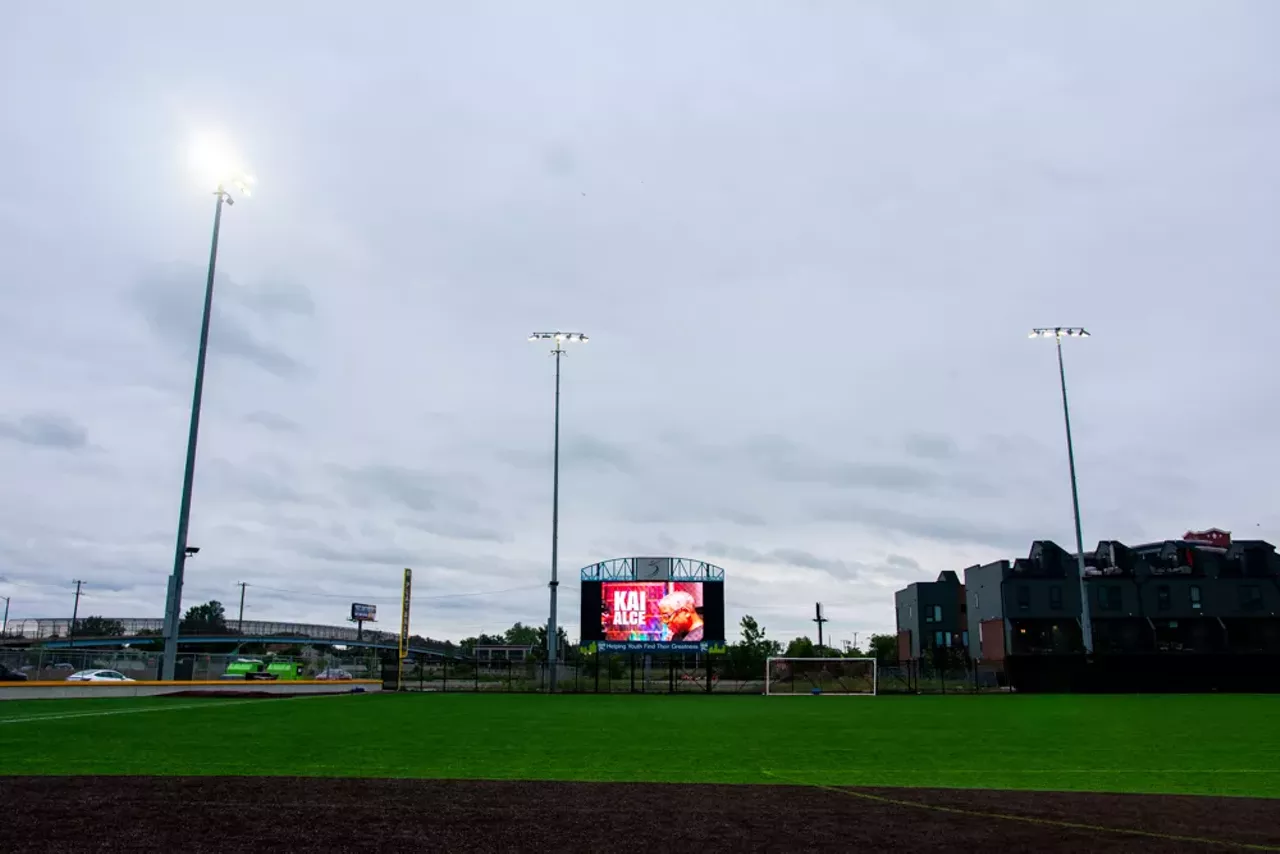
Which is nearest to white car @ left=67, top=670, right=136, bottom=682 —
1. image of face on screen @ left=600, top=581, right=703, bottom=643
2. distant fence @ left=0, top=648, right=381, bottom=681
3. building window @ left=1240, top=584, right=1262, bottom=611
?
distant fence @ left=0, top=648, right=381, bottom=681

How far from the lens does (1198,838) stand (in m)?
8.26

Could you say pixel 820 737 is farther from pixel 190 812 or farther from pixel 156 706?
pixel 156 706

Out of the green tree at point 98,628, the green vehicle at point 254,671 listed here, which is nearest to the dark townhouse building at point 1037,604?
the green vehicle at point 254,671

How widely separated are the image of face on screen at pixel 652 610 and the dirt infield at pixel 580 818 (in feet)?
142

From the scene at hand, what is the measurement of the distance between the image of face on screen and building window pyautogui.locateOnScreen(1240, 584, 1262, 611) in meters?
50.8

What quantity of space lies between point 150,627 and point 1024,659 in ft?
273

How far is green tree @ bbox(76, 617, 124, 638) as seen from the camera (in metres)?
105

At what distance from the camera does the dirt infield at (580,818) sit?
7.92m

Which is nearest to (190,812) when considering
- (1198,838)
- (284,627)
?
(1198,838)

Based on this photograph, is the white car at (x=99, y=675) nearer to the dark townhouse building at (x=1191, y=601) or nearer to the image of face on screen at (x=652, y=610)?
the image of face on screen at (x=652, y=610)

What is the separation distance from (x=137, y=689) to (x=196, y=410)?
10.4m

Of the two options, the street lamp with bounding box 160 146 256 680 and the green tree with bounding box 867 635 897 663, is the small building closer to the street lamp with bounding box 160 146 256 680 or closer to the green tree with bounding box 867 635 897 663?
the green tree with bounding box 867 635 897 663

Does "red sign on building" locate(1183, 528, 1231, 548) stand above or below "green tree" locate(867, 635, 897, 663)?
above

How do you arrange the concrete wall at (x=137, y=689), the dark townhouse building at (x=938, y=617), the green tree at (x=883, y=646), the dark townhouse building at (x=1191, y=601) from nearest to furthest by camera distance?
the concrete wall at (x=137, y=689) → the dark townhouse building at (x=1191, y=601) → the dark townhouse building at (x=938, y=617) → the green tree at (x=883, y=646)
